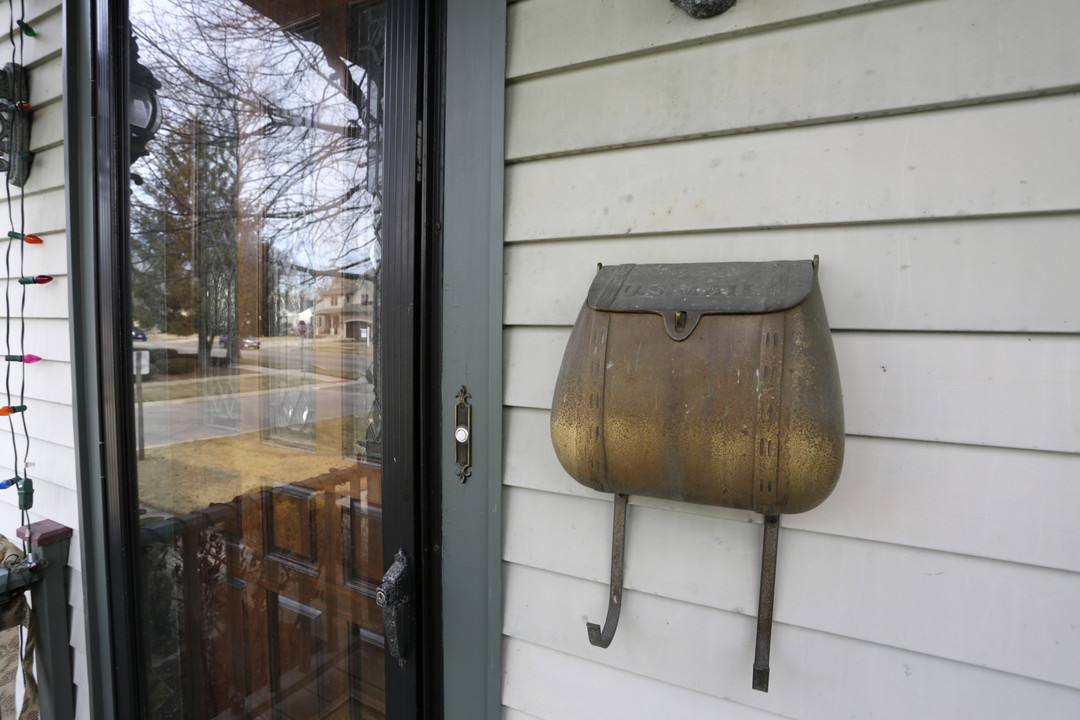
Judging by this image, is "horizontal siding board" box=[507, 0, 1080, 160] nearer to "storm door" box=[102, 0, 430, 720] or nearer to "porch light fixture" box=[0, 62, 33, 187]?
"storm door" box=[102, 0, 430, 720]

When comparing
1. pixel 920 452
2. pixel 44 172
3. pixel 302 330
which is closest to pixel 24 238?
pixel 44 172

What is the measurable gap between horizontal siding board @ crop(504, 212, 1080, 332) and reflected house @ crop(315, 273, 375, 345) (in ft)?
1.96

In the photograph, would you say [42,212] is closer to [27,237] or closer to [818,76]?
[27,237]

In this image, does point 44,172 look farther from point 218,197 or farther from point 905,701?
point 905,701

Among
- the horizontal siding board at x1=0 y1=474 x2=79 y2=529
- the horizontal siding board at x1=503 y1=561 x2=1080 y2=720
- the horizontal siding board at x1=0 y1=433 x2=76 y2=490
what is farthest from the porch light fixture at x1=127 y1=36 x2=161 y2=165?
the horizontal siding board at x1=503 y1=561 x2=1080 y2=720

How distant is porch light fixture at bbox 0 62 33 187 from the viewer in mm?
1789

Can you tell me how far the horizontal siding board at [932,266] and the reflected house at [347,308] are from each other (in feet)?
1.96

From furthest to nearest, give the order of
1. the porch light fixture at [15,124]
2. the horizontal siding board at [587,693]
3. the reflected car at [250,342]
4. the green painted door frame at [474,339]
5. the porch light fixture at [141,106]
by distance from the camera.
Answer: the porch light fixture at [15,124] < the porch light fixture at [141,106] < the reflected car at [250,342] < the green painted door frame at [474,339] < the horizontal siding board at [587,693]

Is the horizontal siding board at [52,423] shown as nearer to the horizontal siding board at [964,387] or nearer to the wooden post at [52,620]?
the wooden post at [52,620]

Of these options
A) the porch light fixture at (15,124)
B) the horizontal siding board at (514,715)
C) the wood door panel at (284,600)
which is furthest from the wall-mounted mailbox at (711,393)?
the porch light fixture at (15,124)

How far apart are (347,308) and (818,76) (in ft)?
3.23

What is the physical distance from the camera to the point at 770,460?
0.65 metres

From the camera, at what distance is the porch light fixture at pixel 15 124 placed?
1.79 meters

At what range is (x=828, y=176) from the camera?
76 centimetres
